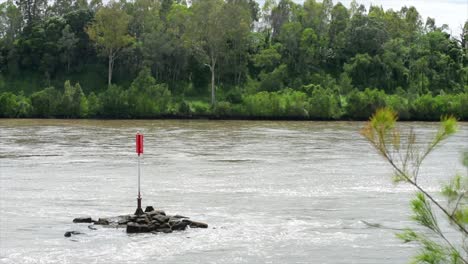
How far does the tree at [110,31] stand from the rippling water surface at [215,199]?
40.8 meters

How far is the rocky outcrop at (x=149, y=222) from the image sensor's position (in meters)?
18.1

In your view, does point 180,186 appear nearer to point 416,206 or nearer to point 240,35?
point 416,206

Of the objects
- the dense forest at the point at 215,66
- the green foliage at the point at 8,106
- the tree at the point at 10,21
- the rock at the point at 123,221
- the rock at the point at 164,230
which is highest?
the tree at the point at 10,21

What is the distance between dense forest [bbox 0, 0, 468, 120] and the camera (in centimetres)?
7719

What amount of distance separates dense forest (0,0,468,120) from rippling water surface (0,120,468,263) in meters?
32.3

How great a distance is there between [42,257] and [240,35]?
73.9 m

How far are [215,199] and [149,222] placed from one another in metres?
5.01

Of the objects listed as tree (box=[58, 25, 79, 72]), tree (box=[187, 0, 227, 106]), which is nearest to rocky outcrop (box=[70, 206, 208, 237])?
tree (box=[187, 0, 227, 106])

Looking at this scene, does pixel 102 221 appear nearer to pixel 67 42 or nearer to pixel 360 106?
pixel 360 106

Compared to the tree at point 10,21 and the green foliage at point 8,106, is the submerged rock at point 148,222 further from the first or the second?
the tree at point 10,21

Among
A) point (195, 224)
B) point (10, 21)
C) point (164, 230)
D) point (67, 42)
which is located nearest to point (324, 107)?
point (67, 42)

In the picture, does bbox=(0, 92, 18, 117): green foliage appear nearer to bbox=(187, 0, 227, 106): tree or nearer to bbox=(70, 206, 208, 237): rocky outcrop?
bbox=(187, 0, 227, 106): tree

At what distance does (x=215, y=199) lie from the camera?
23156 mm

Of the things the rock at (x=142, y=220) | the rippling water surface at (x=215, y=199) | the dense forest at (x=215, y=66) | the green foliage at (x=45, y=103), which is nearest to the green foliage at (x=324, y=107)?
the dense forest at (x=215, y=66)
